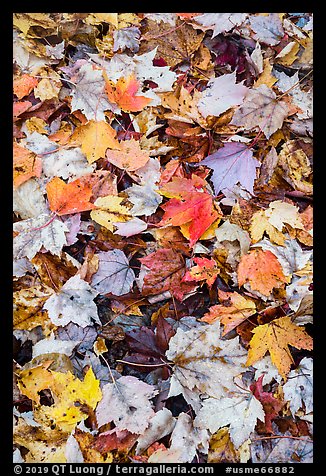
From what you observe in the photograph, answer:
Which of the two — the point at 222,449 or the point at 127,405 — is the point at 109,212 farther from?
the point at 222,449

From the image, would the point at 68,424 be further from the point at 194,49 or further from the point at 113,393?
the point at 194,49

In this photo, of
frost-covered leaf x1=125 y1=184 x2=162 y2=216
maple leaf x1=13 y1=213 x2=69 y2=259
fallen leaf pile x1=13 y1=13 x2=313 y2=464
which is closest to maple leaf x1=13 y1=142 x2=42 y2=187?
fallen leaf pile x1=13 y1=13 x2=313 y2=464

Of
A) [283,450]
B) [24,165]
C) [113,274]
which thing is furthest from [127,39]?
[283,450]

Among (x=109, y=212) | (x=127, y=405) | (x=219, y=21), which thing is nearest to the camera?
(x=127, y=405)

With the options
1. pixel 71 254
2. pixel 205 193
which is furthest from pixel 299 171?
pixel 71 254

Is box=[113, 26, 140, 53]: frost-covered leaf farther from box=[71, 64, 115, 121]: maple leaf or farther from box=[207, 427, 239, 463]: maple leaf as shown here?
box=[207, 427, 239, 463]: maple leaf

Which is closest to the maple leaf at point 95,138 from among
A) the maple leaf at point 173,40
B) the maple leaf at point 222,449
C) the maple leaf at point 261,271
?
the maple leaf at point 173,40
